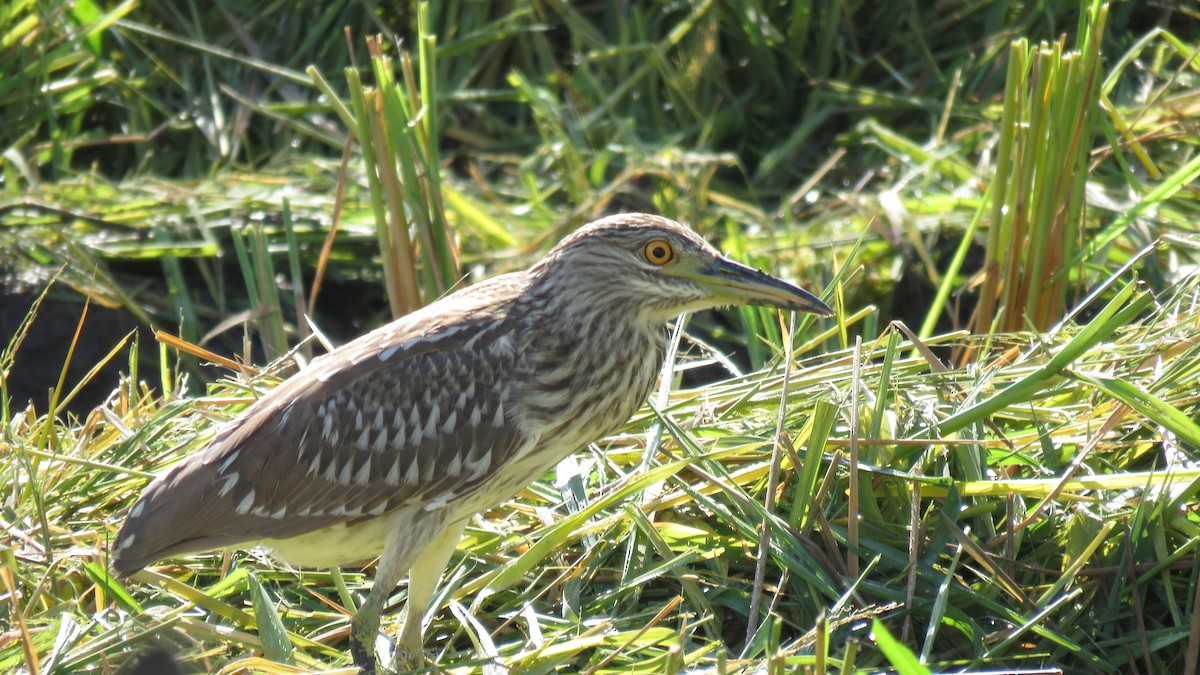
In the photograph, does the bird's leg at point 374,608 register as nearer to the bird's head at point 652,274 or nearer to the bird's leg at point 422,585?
the bird's leg at point 422,585

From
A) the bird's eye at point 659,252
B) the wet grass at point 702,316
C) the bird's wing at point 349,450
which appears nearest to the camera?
the wet grass at point 702,316

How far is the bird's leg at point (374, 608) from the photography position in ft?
10.9

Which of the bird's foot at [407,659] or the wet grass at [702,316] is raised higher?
the wet grass at [702,316]

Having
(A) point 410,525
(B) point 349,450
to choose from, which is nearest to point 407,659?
(A) point 410,525

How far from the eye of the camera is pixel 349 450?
3.51 metres

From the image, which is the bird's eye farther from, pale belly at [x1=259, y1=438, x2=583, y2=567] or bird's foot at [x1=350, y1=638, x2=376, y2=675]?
bird's foot at [x1=350, y1=638, x2=376, y2=675]

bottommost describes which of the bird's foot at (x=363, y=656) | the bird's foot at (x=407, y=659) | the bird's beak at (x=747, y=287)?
the bird's foot at (x=407, y=659)

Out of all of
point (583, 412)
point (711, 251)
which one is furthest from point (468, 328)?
point (711, 251)

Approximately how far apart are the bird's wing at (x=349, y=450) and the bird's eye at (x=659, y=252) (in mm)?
438

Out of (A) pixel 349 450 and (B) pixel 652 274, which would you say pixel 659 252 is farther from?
(A) pixel 349 450

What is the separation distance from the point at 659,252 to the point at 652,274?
2.3 inches

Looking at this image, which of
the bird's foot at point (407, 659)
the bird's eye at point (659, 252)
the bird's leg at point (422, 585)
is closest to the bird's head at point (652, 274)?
the bird's eye at point (659, 252)

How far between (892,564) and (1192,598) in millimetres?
670

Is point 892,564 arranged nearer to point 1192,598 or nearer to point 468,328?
point 1192,598
